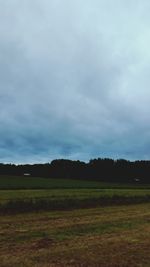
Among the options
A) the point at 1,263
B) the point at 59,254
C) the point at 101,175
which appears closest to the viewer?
the point at 1,263

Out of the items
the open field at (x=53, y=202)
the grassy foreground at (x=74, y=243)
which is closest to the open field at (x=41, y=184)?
the open field at (x=53, y=202)

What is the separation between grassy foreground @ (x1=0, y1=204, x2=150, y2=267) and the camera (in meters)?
12.6

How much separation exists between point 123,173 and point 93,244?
9161 cm

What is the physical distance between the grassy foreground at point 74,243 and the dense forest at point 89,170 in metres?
79.7

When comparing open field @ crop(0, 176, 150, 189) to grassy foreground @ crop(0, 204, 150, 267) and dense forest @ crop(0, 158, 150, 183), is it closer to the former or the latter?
dense forest @ crop(0, 158, 150, 183)

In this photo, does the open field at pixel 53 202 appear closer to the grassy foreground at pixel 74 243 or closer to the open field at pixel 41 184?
the grassy foreground at pixel 74 243

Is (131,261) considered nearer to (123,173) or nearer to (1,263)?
(1,263)

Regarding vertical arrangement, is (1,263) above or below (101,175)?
below

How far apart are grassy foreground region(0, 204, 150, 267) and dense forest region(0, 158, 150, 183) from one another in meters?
79.7

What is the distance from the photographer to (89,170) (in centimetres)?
10556

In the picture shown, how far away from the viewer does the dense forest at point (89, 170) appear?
102750 mm

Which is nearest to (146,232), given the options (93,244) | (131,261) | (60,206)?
(93,244)

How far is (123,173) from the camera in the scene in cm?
10612

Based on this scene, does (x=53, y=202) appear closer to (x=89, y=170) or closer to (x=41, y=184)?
(x=41, y=184)
